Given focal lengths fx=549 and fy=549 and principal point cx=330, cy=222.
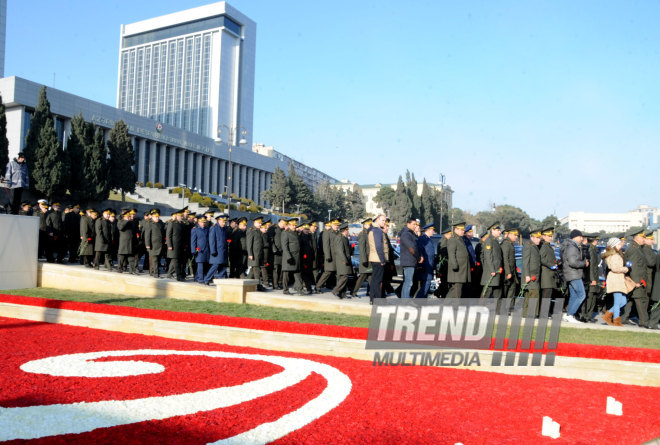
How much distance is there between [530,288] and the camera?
1059cm

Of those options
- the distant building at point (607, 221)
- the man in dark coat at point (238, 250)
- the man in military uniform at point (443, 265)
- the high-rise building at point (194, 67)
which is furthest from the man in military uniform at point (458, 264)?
the distant building at point (607, 221)

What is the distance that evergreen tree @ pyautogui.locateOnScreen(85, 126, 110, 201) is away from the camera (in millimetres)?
43844

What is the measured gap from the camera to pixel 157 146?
76.7 meters

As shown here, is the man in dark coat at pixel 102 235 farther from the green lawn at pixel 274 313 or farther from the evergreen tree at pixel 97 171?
the evergreen tree at pixel 97 171

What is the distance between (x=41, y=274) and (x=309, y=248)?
651cm

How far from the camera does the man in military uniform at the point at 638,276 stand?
34.0 ft

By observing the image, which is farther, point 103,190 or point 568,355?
point 103,190

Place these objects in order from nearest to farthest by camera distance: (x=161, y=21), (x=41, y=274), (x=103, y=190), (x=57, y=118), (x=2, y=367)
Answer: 1. (x=2, y=367)
2. (x=41, y=274)
3. (x=103, y=190)
4. (x=57, y=118)
5. (x=161, y=21)

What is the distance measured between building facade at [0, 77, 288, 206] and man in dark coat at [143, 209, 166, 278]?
43223mm

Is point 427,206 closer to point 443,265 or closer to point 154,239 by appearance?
point 154,239

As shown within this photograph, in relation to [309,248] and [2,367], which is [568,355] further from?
[309,248]

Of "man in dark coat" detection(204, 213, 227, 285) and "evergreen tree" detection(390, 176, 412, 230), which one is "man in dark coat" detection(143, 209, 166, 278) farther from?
"evergreen tree" detection(390, 176, 412, 230)

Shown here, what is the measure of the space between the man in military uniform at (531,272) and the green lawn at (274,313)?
1.33 metres

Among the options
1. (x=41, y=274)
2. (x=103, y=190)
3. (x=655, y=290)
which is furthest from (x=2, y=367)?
(x=103, y=190)
